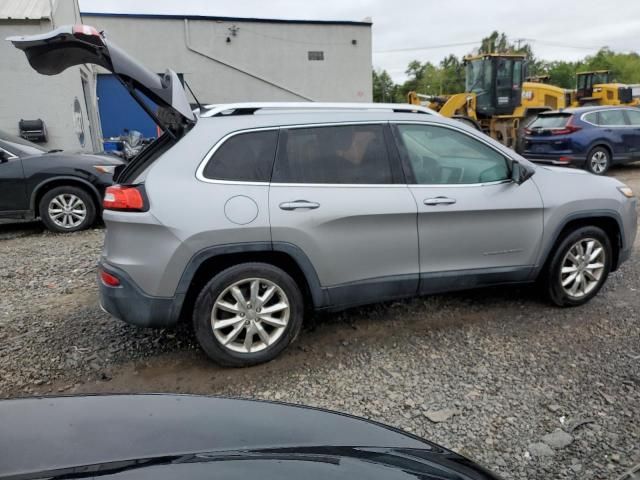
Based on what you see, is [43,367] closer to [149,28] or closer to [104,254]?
[104,254]

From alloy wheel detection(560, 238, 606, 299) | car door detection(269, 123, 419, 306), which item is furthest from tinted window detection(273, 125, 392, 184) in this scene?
alloy wheel detection(560, 238, 606, 299)

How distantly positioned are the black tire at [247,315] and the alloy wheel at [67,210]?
193 inches

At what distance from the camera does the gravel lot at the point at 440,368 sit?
2.71 meters

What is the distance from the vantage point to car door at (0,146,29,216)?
686cm

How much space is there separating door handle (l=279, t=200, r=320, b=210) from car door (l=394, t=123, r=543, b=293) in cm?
79

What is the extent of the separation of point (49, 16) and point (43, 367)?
1101cm

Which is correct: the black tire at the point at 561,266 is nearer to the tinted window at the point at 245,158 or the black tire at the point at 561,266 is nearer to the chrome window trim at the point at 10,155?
the tinted window at the point at 245,158

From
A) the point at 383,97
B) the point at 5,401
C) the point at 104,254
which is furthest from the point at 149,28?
the point at 383,97

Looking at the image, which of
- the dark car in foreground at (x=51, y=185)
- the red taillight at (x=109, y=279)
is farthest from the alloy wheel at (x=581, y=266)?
the dark car in foreground at (x=51, y=185)

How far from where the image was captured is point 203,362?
3520 millimetres

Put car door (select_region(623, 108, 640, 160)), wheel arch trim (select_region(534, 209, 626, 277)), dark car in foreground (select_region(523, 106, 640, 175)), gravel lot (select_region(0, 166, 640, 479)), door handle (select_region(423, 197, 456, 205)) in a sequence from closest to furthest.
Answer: gravel lot (select_region(0, 166, 640, 479)) < door handle (select_region(423, 197, 456, 205)) < wheel arch trim (select_region(534, 209, 626, 277)) < dark car in foreground (select_region(523, 106, 640, 175)) < car door (select_region(623, 108, 640, 160))

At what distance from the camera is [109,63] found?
311 centimetres

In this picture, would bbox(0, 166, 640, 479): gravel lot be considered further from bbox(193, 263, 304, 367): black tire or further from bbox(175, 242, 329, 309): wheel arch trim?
bbox(175, 242, 329, 309): wheel arch trim

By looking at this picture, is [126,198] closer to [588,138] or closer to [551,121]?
[588,138]
